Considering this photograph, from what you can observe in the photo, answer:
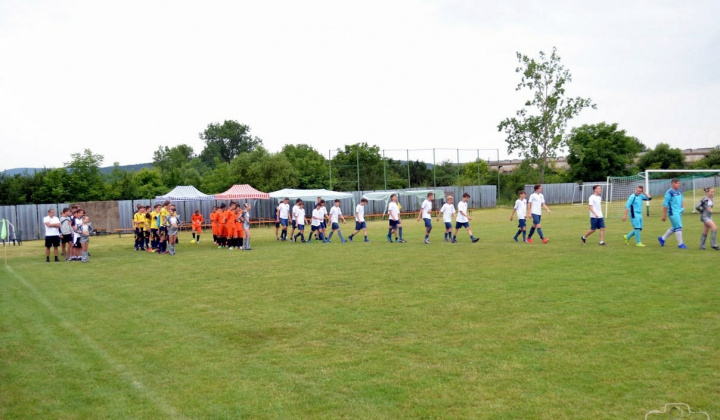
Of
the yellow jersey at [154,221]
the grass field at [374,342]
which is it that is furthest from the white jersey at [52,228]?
the grass field at [374,342]

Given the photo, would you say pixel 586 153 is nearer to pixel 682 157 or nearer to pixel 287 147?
pixel 682 157

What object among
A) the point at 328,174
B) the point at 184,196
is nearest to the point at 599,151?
the point at 328,174

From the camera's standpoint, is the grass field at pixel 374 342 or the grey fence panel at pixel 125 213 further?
the grey fence panel at pixel 125 213

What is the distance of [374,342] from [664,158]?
265ft

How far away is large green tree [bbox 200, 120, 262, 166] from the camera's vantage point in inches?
4252

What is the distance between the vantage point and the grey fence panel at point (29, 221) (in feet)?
125

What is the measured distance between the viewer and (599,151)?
214 ft

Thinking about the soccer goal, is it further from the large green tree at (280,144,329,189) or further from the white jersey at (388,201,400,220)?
the large green tree at (280,144,329,189)

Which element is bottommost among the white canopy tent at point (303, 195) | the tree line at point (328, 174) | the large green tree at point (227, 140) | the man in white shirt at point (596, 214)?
the man in white shirt at point (596, 214)

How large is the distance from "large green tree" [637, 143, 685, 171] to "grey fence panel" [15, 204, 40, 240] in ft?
227

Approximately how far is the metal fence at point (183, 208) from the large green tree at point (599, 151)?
1587 centimetres

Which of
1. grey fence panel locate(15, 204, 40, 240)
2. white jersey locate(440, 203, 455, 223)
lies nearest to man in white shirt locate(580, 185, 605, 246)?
white jersey locate(440, 203, 455, 223)

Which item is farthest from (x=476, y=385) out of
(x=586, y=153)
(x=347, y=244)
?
(x=586, y=153)

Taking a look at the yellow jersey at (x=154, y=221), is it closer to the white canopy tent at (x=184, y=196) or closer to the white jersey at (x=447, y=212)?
the white jersey at (x=447, y=212)
